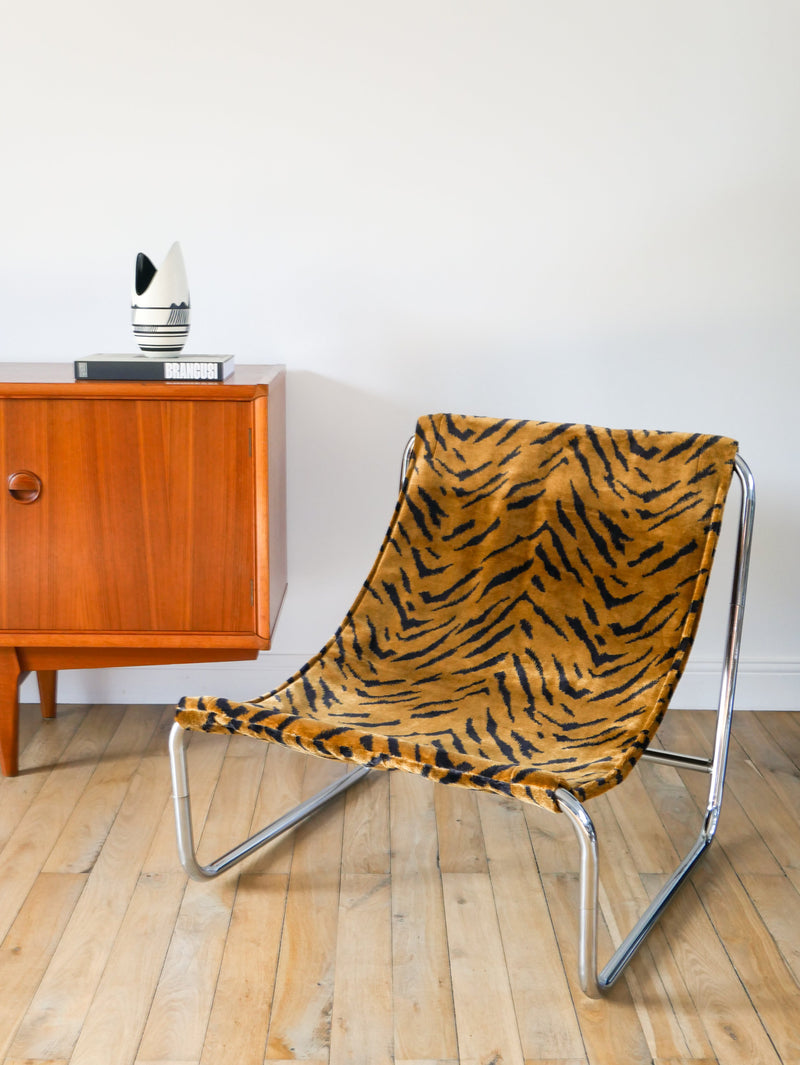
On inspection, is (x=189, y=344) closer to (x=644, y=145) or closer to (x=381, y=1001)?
(x=644, y=145)

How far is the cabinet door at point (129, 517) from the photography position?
198 centimetres

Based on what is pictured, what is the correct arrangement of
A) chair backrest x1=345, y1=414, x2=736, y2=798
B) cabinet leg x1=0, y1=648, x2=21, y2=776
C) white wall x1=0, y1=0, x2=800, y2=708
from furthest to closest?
white wall x1=0, y1=0, x2=800, y2=708 < cabinet leg x1=0, y1=648, x2=21, y2=776 < chair backrest x1=345, y1=414, x2=736, y2=798

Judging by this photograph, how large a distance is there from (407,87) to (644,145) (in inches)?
22.0

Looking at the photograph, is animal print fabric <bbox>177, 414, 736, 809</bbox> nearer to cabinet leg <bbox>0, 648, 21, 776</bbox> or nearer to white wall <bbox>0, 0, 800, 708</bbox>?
white wall <bbox>0, 0, 800, 708</bbox>

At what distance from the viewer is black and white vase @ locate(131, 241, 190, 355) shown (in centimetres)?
204

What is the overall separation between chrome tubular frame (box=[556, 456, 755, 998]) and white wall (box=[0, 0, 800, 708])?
720 mm

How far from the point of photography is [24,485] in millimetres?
2004

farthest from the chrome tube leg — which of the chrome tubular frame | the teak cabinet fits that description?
the teak cabinet

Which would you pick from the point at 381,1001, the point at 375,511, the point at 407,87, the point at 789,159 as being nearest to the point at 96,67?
the point at 407,87

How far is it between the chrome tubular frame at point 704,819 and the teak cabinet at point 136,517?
34.4 inches

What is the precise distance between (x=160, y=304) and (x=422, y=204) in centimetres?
69

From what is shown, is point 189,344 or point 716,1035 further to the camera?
point 189,344

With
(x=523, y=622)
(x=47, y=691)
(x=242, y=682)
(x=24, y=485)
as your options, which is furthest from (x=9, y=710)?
(x=523, y=622)

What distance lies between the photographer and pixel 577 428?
199 cm
